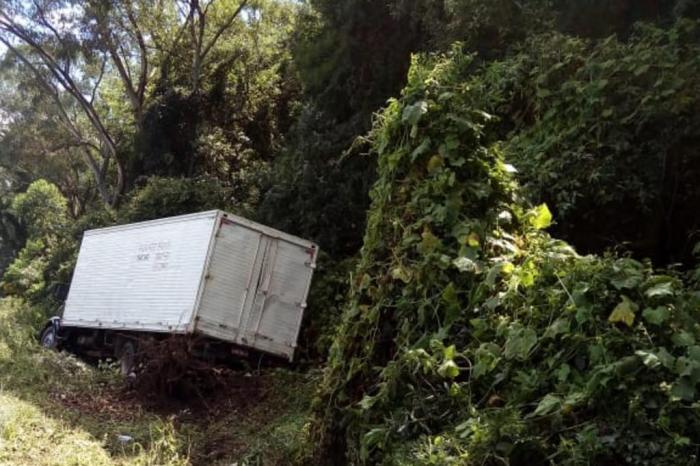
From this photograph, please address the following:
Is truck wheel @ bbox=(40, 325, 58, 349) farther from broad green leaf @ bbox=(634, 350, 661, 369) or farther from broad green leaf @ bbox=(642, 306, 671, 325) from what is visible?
broad green leaf @ bbox=(634, 350, 661, 369)

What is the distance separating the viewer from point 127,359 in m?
12.7

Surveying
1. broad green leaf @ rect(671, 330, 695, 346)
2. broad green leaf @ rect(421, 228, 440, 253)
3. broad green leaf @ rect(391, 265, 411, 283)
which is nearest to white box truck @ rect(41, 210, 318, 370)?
broad green leaf @ rect(391, 265, 411, 283)

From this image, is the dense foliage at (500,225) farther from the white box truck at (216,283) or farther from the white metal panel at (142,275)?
the white metal panel at (142,275)

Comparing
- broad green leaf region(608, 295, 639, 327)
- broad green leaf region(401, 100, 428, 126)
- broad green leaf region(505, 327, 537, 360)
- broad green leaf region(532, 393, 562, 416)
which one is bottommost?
broad green leaf region(532, 393, 562, 416)

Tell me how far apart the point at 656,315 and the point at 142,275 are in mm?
10733

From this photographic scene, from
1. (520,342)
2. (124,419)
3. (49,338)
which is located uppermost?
(520,342)

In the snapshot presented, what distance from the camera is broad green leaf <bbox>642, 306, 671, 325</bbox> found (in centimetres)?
410

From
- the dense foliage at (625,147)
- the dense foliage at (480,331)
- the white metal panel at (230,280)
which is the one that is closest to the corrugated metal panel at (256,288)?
the white metal panel at (230,280)

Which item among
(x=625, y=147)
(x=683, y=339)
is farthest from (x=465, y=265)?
(x=625, y=147)

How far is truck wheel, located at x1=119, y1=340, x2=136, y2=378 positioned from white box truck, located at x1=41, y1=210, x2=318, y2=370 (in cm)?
4

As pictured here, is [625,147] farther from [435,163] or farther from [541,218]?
[435,163]

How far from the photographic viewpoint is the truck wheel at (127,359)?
1195 centimetres

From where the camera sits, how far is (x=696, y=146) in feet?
25.1

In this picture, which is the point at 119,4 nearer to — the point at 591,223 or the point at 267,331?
the point at 267,331
